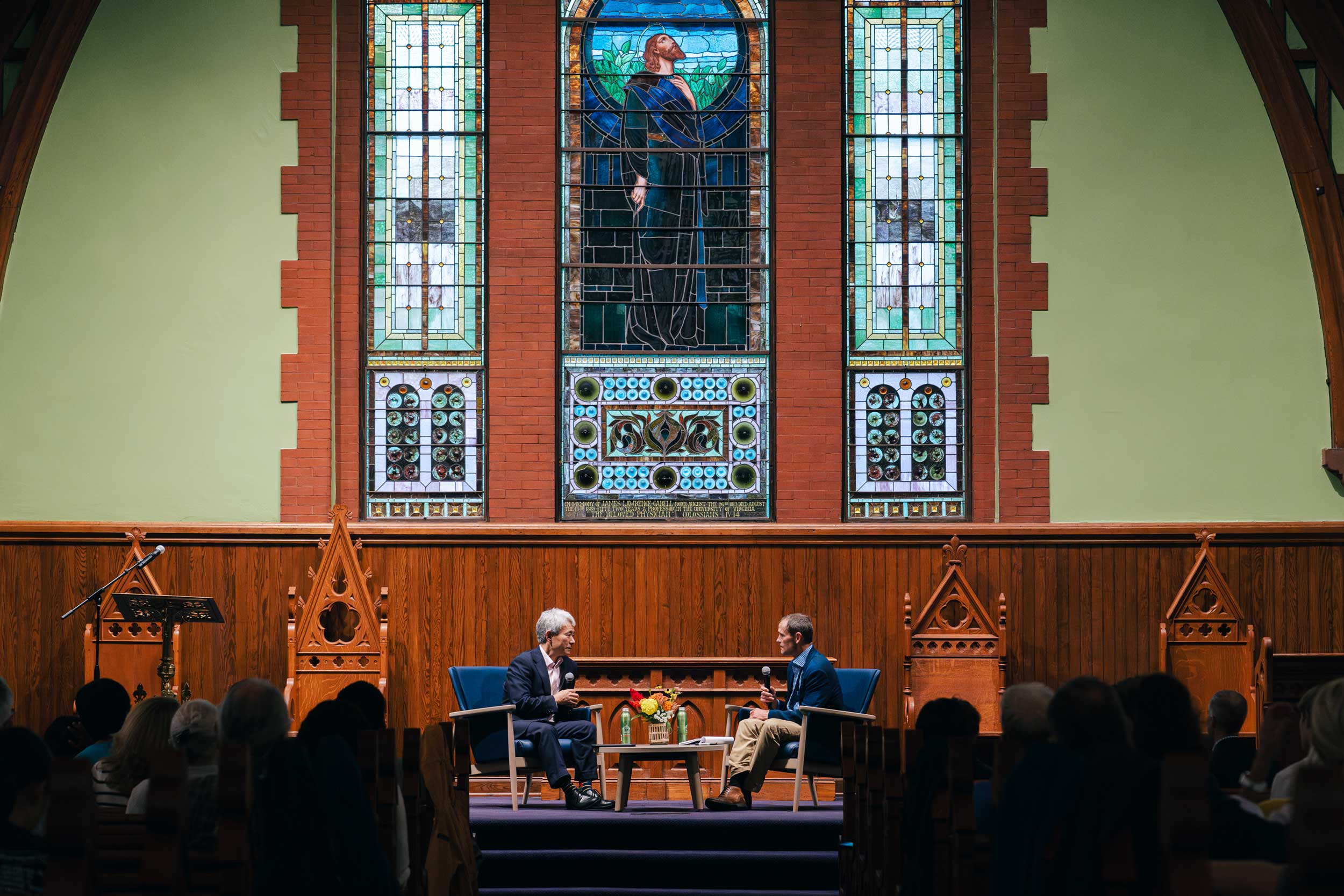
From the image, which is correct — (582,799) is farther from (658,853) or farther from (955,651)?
(955,651)

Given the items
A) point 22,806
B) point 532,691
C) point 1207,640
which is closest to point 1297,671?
point 1207,640

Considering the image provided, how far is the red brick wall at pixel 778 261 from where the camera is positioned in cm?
899

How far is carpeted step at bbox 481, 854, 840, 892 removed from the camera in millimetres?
6453

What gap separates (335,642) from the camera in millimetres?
8586

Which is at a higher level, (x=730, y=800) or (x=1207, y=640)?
(x=1207, y=640)

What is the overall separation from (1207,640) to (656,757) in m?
3.37

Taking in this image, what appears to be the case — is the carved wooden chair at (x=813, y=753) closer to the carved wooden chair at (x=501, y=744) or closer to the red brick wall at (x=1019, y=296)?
the carved wooden chair at (x=501, y=744)

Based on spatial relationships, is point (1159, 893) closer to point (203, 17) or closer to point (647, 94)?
point (647, 94)

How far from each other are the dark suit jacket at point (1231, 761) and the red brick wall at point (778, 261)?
393cm

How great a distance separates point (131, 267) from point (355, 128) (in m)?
1.54

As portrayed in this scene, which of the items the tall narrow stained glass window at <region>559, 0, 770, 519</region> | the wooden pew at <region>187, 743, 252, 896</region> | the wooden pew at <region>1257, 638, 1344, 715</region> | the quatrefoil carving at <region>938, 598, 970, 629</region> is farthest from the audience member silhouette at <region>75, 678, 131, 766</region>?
the wooden pew at <region>1257, 638, 1344, 715</region>

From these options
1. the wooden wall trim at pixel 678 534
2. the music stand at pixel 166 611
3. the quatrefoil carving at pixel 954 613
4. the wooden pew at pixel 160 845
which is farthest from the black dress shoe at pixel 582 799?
the wooden pew at pixel 160 845

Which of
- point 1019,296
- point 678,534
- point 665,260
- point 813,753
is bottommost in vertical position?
point 813,753

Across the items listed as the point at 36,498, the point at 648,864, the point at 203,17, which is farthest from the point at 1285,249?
the point at 36,498
